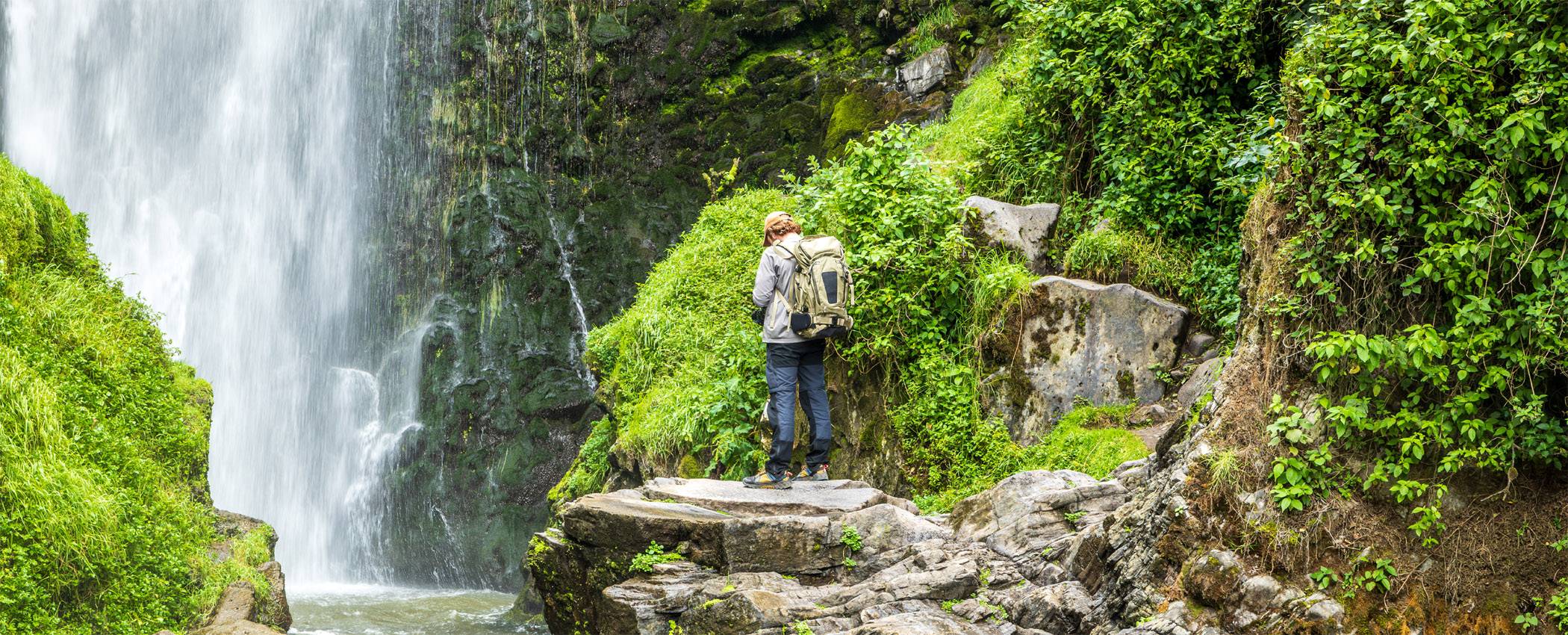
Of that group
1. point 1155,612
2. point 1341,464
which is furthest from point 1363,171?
point 1155,612

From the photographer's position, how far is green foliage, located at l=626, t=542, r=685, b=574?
645 cm

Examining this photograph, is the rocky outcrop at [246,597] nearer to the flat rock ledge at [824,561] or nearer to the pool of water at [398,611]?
the pool of water at [398,611]

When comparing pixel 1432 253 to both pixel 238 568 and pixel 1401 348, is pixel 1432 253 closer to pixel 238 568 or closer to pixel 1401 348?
pixel 1401 348

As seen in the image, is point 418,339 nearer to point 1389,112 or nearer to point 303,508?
point 303,508

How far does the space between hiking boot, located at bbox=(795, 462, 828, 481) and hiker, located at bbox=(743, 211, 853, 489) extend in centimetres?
15

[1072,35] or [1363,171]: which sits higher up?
[1072,35]

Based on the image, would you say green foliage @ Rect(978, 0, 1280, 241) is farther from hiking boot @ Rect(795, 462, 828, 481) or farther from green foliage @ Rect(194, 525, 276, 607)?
green foliage @ Rect(194, 525, 276, 607)

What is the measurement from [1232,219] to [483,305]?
47.5 ft

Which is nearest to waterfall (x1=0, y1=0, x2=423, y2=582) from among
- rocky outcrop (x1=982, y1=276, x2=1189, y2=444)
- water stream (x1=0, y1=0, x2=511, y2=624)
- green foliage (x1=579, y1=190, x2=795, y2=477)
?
water stream (x1=0, y1=0, x2=511, y2=624)

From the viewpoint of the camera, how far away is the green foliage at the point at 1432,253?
14.8 ft

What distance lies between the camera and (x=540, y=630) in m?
14.1

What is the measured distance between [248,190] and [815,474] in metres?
17.3

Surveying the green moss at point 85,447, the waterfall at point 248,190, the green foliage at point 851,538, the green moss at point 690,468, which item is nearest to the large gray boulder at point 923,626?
the green foliage at point 851,538

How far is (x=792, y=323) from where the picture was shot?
702 cm
